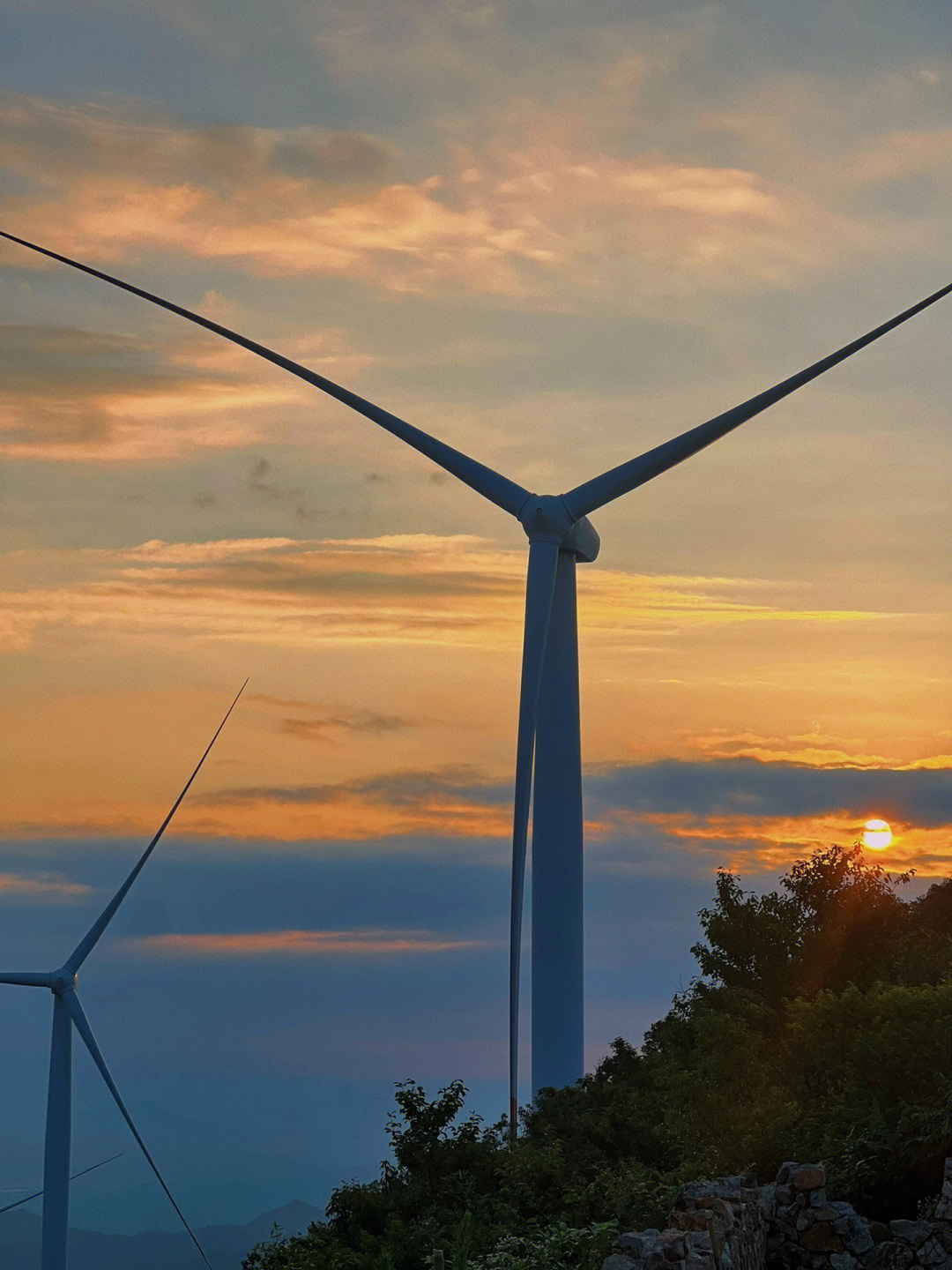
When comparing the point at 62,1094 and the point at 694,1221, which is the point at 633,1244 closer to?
the point at 694,1221

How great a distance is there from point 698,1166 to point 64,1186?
1840 centimetres

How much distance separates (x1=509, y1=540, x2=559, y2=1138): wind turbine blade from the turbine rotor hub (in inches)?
550

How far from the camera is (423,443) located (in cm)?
5628

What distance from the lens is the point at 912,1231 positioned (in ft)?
107

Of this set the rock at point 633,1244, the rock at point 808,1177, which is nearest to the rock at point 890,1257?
the rock at point 808,1177

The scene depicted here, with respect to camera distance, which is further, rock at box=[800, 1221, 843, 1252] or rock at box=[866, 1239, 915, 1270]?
rock at box=[800, 1221, 843, 1252]

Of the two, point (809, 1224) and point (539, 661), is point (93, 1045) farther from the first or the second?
point (809, 1224)

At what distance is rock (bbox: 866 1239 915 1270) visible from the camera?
105ft

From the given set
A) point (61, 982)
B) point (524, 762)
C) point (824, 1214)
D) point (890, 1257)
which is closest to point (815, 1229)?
point (824, 1214)

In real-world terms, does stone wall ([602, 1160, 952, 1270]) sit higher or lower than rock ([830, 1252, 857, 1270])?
higher

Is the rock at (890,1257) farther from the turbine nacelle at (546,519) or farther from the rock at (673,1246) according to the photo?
the turbine nacelle at (546,519)

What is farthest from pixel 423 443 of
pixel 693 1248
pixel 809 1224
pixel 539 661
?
pixel 693 1248

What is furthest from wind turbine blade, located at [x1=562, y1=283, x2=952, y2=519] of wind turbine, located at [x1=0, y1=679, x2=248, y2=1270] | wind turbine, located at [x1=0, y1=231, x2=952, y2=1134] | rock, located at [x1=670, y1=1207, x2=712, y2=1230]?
rock, located at [x1=670, y1=1207, x2=712, y2=1230]

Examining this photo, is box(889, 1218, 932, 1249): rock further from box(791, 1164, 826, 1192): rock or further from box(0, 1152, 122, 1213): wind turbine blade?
box(0, 1152, 122, 1213): wind turbine blade
